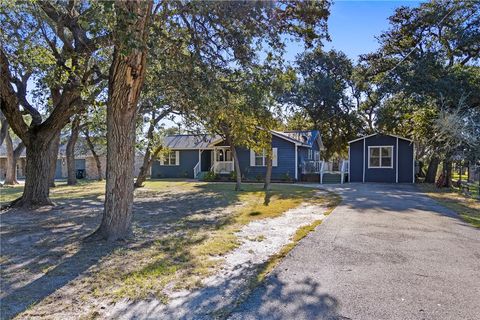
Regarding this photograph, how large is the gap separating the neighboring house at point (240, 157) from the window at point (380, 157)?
432 centimetres

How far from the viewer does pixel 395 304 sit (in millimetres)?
3688

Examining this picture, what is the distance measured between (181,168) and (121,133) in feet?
80.2

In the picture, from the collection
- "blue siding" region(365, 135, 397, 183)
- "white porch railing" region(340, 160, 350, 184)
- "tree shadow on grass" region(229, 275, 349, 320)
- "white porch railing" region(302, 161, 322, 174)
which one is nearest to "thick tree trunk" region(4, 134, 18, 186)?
"white porch railing" region(302, 161, 322, 174)

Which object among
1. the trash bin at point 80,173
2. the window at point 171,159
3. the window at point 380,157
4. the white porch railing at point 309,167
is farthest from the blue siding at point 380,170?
the trash bin at point 80,173

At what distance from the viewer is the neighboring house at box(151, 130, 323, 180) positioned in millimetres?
24953

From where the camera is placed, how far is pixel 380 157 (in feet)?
76.9

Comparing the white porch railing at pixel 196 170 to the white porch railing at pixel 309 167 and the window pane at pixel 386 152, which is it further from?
the window pane at pixel 386 152

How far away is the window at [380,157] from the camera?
76.3 ft

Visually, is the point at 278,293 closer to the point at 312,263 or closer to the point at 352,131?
the point at 312,263

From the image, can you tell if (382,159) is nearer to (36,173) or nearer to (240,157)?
(240,157)

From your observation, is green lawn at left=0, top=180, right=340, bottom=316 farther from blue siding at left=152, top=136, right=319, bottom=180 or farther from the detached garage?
the detached garage

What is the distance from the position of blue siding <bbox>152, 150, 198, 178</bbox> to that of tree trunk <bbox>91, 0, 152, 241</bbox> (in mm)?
23405

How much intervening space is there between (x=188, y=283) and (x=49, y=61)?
27.3 ft

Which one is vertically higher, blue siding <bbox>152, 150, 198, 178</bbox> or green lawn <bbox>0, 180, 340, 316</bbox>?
blue siding <bbox>152, 150, 198, 178</bbox>
